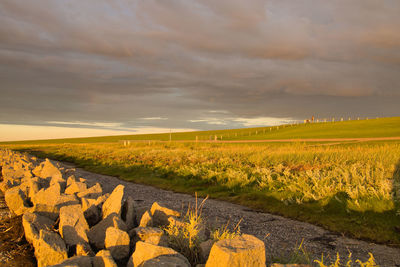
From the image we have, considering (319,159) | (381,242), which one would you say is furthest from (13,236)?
(319,159)

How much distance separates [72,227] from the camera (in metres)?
4.72

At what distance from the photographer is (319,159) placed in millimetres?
16438

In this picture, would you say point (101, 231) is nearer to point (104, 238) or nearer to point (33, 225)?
point (104, 238)

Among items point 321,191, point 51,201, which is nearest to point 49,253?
point 51,201

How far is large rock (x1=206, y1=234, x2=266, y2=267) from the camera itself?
125 inches

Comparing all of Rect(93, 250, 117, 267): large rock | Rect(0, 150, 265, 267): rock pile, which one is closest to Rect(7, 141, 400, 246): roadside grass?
Rect(0, 150, 265, 267): rock pile

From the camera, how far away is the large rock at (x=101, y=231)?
4.73 m

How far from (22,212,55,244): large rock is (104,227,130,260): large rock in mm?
1350

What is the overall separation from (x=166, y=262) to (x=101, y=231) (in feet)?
6.61

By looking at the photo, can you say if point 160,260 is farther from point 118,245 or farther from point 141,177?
point 141,177

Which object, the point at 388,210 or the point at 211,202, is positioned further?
the point at 211,202

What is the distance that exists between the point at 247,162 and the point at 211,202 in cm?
744

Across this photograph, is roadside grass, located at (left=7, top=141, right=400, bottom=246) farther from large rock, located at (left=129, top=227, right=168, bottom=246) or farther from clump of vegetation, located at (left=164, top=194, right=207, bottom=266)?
large rock, located at (left=129, top=227, right=168, bottom=246)

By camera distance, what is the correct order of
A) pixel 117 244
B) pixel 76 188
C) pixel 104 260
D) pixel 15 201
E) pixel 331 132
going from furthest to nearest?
pixel 331 132 < pixel 76 188 < pixel 15 201 < pixel 117 244 < pixel 104 260
